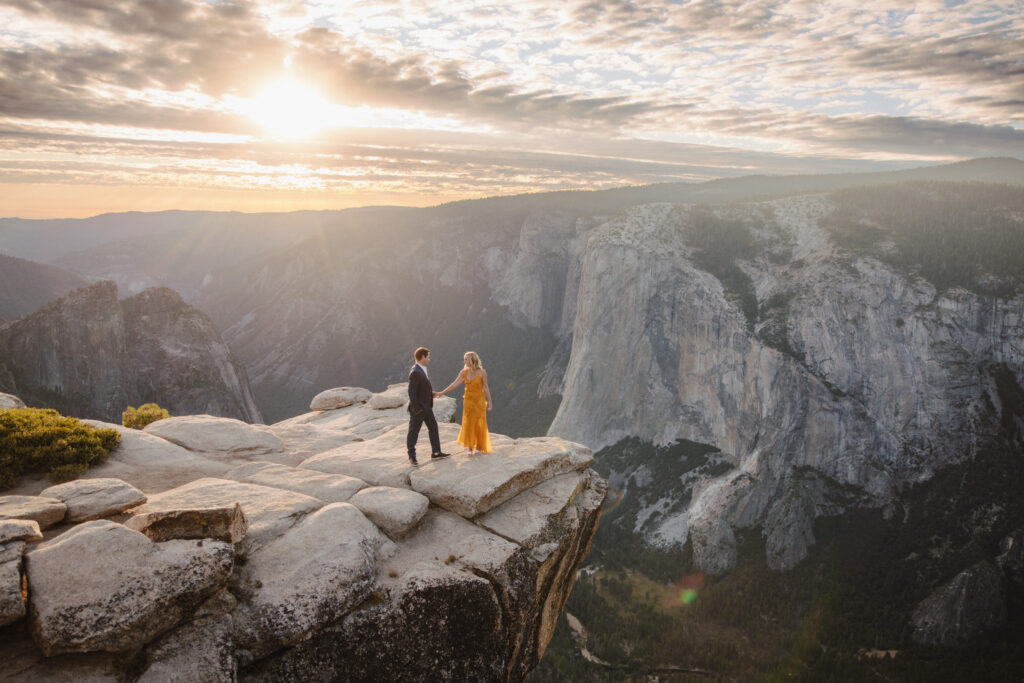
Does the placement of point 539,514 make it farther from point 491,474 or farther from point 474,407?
point 474,407

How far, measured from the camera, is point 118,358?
80938mm

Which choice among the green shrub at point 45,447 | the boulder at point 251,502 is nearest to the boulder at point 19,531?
the boulder at point 251,502

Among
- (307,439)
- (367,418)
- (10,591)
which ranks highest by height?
(10,591)

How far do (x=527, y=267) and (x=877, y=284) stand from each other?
109 metres

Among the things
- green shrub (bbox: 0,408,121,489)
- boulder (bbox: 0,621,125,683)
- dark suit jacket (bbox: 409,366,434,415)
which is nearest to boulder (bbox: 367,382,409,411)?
dark suit jacket (bbox: 409,366,434,415)

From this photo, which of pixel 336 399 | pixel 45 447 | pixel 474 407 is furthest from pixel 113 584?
pixel 336 399

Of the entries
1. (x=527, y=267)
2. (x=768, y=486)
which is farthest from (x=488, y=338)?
(x=768, y=486)

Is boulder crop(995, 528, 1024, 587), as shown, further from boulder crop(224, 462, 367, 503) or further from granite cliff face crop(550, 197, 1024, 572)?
boulder crop(224, 462, 367, 503)

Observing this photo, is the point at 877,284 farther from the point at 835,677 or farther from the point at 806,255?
the point at 835,677

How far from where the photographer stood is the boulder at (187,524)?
10352 millimetres

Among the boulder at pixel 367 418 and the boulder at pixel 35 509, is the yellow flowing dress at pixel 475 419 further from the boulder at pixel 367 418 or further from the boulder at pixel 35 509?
the boulder at pixel 35 509

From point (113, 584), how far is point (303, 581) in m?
3.15

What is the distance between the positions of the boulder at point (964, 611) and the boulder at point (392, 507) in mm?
59749

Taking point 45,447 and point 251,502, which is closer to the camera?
point 251,502
